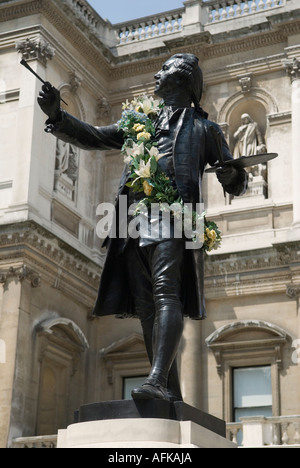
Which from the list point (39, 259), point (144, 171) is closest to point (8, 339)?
point (39, 259)

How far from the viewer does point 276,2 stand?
20.2m

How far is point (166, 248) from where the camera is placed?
491 centimetres

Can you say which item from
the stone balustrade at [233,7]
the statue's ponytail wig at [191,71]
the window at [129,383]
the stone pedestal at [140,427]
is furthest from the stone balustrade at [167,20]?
the stone pedestal at [140,427]

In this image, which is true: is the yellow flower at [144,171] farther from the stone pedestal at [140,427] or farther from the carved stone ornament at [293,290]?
the carved stone ornament at [293,290]

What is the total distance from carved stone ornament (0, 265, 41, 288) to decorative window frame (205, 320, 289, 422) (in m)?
3.89

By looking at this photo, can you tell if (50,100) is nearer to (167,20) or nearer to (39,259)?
(39,259)

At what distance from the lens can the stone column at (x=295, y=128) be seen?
1745 cm

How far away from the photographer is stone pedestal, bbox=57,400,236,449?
13.9 ft

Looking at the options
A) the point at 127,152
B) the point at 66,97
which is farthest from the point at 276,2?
the point at 127,152

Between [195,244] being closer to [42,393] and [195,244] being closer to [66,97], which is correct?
[42,393]

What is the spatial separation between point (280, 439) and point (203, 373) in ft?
10.8

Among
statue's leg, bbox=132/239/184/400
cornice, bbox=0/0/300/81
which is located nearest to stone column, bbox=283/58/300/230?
cornice, bbox=0/0/300/81

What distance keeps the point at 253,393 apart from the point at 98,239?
4.95 meters

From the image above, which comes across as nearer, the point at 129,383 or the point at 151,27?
the point at 129,383
